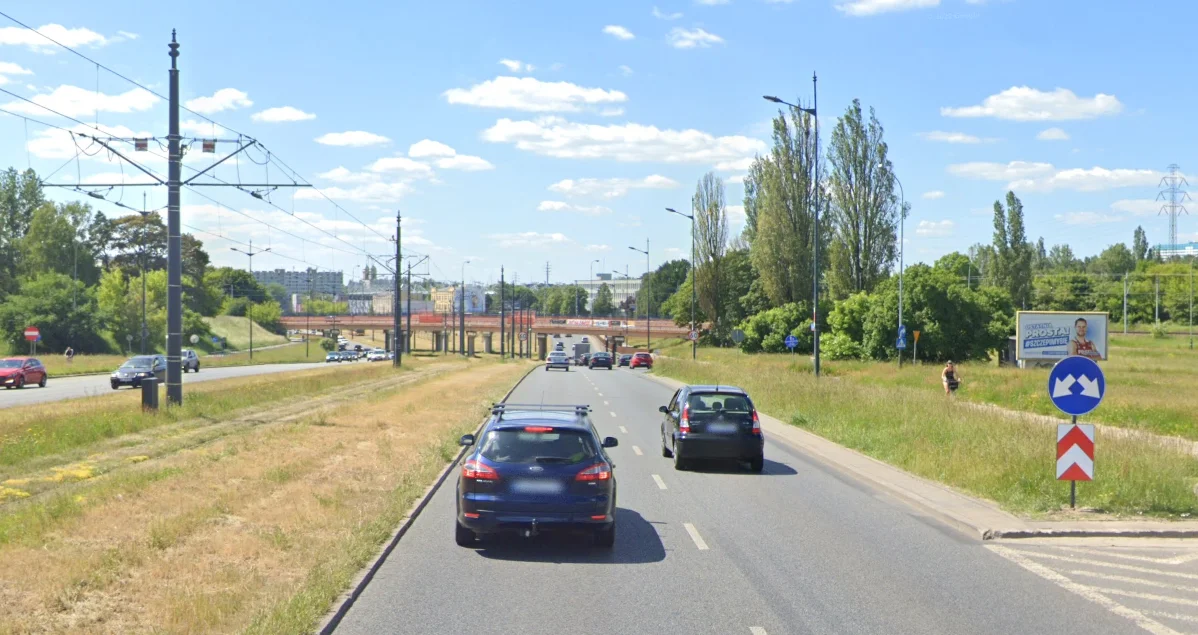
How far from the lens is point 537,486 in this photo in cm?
1135

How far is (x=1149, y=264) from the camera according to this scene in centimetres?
16000

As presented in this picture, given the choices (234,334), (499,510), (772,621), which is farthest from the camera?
(234,334)

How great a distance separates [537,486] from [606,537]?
99 cm

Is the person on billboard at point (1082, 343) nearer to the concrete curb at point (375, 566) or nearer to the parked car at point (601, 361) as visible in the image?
the concrete curb at point (375, 566)

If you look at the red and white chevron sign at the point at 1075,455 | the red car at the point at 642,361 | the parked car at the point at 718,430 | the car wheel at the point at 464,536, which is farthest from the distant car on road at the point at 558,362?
the car wheel at the point at 464,536

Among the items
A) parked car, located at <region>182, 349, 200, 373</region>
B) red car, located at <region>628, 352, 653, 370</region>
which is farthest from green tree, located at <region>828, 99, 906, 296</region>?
parked car, located at <region>182, 349, 200, 373</region>

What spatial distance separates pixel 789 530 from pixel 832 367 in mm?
47584

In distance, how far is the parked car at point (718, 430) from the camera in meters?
19.5

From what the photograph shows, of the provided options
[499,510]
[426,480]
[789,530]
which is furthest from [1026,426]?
[499,510]

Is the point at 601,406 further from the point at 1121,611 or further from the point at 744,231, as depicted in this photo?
the point at 744,231

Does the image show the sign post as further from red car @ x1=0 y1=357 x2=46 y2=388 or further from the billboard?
red car @ x1=0 y1=357 x2=46 y2=388

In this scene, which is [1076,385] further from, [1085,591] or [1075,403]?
[1085,591]

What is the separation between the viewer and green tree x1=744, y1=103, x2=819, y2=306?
7962cm

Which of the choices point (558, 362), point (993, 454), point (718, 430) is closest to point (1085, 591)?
point (993, 454)
